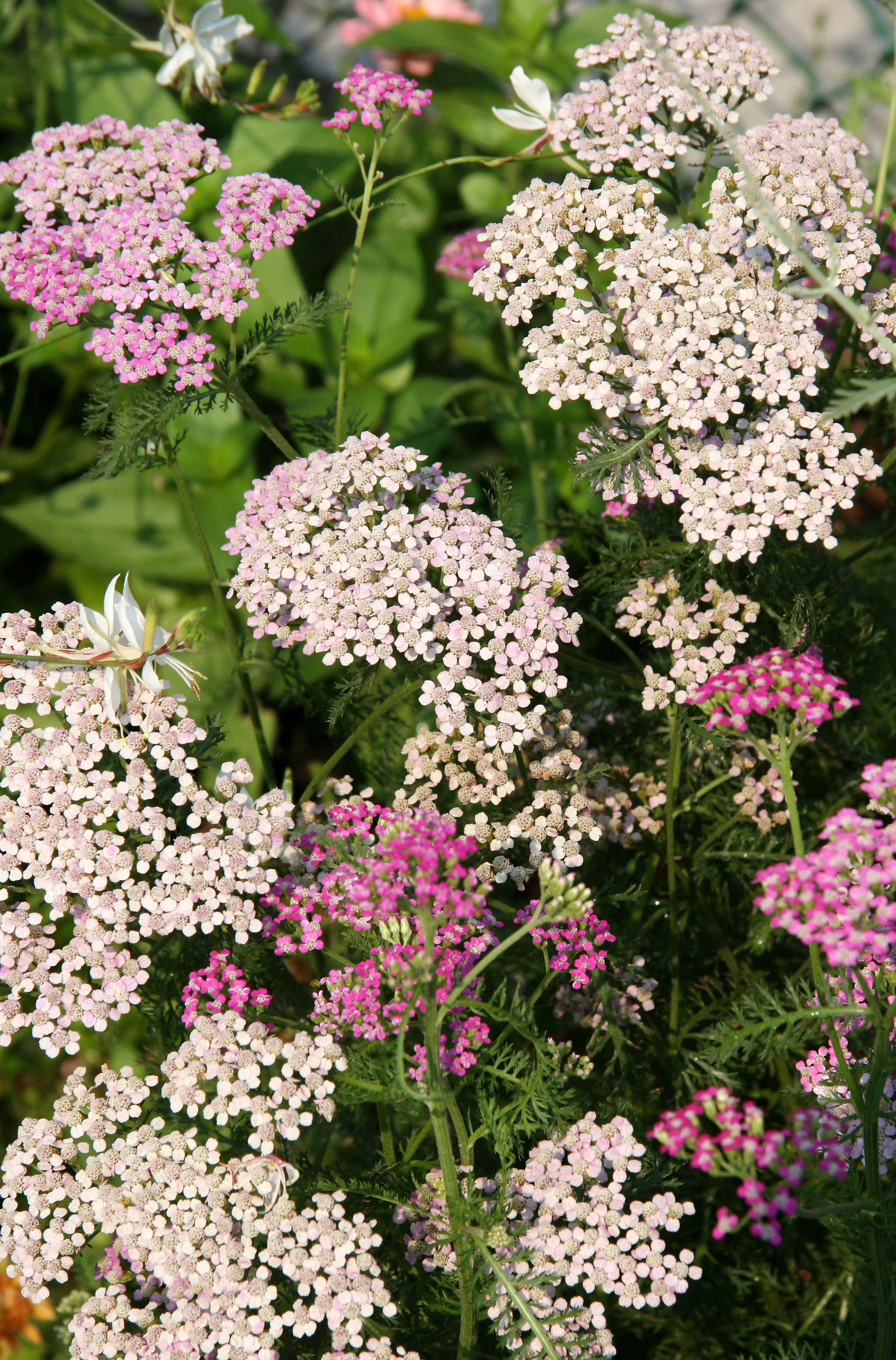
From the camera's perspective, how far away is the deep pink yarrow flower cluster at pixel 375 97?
69.6 inches

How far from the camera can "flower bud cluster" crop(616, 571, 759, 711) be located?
1683mm

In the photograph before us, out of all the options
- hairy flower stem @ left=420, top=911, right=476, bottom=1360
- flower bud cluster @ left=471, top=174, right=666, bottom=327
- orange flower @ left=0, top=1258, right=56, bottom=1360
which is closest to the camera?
hairy flower stem @ left=420, top=911, right=476, bottom=1360

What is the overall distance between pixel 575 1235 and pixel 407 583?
0.86 metres

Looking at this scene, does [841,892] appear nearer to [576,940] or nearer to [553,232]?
[576,940]

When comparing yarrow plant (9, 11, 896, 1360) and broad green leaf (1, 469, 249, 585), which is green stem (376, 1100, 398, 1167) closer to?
yarrow plant (9, 11, 896, 1360)

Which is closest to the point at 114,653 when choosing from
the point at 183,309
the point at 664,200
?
the point at 183,309

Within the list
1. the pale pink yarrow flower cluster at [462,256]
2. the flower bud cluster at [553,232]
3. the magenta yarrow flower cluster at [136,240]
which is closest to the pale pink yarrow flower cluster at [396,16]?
the pale pink yarrow flower cluster at [462,256]

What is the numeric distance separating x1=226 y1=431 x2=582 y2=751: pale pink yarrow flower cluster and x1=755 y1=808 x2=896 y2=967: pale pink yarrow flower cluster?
43 centimetres

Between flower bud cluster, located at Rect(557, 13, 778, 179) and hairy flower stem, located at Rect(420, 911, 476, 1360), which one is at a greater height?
flower bud cluster, located at Rect(557, 13, 778, 179)

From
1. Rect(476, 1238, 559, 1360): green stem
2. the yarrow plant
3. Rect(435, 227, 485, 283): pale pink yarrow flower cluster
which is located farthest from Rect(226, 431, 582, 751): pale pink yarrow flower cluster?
Rect(435, 227, 485, 283): pale pink yarrow flower cluster

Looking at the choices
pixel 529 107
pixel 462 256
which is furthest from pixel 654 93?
pixel 462 256

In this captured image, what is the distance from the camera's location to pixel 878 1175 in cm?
132

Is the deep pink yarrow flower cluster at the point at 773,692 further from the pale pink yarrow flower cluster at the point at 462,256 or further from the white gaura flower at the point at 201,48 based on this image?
the white gaura flower at the point at 201,48

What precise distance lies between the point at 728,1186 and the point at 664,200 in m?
1.67
